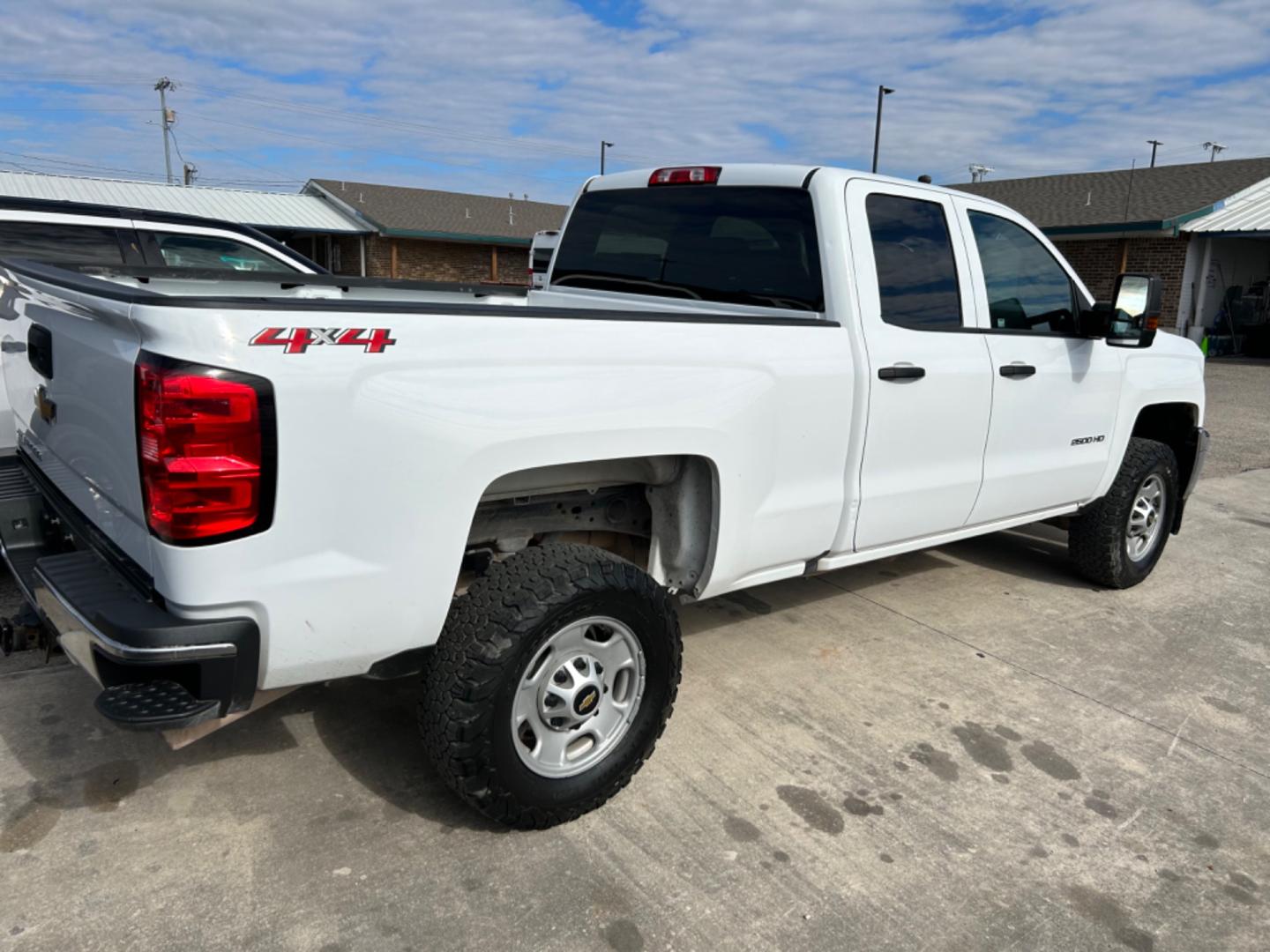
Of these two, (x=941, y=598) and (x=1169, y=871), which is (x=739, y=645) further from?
(x=1169, y=871)

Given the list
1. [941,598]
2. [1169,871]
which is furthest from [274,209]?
[1169,871]

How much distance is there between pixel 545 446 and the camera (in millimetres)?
2680

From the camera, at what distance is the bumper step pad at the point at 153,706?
2203 millimetres

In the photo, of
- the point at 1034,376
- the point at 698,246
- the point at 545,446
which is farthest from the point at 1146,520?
the point at 545,446

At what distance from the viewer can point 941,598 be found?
5.30 metres

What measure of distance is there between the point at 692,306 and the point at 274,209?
29.1 meters

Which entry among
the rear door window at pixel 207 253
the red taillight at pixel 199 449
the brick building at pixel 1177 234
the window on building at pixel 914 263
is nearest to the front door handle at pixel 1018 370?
the window on building at pixel 914 263

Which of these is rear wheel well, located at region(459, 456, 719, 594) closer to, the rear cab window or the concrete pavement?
the concrete pavement

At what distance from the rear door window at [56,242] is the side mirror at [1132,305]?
5.08 metres

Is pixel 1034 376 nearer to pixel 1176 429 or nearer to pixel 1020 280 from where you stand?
pixel 1020 280

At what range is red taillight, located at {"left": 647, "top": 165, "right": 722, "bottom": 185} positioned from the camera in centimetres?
414

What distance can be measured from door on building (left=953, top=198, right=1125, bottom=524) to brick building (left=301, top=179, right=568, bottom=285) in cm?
2641

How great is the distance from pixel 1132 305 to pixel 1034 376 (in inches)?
24.0

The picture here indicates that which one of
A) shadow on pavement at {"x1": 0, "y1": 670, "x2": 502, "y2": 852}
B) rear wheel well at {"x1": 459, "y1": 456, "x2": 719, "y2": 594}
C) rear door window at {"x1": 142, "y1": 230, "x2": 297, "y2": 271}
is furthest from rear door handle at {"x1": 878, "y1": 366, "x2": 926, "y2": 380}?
rear door window at {"x1": 142, "y1": 230, "x2": 297, "y2": 271}
